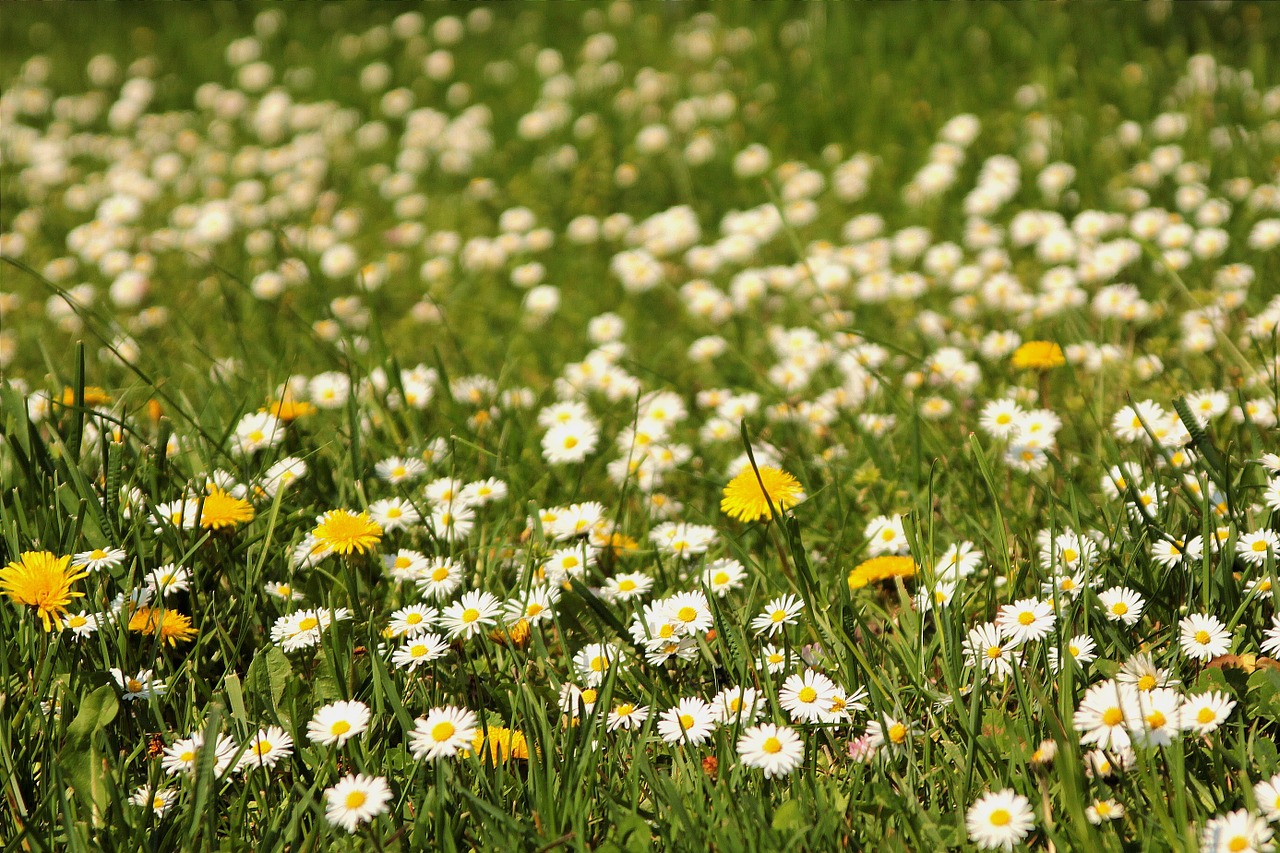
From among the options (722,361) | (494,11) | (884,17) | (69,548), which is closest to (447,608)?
(69,548)

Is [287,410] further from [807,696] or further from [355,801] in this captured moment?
[807,696]

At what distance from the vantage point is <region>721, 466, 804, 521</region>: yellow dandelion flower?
2.07m

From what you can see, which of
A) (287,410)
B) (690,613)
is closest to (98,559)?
(287,410)

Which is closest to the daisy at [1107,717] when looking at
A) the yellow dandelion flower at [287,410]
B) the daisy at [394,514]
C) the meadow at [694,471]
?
the meadow at [694,471]

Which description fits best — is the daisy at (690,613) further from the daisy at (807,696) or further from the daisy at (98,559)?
the daisy at (98,559)

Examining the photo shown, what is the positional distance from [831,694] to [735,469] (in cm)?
84

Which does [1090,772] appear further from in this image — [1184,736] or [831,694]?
[831,694]

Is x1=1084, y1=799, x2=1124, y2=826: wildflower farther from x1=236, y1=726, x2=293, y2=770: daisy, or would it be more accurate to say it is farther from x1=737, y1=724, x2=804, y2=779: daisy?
x1=236, y1=726, x2=293, y2=770: daisy

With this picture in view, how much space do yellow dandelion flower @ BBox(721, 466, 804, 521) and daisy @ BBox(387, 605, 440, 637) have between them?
1.80 ft

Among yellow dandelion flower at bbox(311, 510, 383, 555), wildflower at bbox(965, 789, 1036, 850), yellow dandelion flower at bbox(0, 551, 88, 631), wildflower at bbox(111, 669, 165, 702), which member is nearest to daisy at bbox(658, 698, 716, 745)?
wildflower at bbox(965, 789, 1036, 850)

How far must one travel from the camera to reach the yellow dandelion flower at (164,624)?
1.96 metres

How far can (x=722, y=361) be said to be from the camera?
3.48m

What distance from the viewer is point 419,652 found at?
1.94 meters

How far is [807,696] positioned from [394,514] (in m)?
0.92
